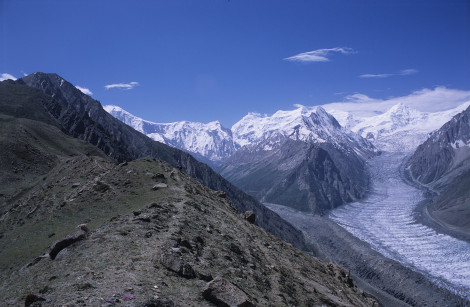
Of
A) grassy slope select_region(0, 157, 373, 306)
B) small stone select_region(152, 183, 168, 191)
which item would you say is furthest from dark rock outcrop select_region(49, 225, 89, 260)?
small stone select_region(152, 183, 168, 191)

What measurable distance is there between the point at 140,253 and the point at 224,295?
706cm

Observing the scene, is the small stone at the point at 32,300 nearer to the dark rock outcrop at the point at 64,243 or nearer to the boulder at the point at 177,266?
the boulder at the point at 177,266

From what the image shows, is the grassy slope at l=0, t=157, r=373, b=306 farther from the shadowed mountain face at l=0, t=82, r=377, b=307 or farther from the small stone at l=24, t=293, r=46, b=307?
the small stone at l=24, t=293, r=46, b=307

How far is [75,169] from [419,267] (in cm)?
20568

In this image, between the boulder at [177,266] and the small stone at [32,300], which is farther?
the boulder at [177,266]

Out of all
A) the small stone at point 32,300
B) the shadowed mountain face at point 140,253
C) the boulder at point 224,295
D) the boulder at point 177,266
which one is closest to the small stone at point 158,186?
the shadowed mountain face at point 140,253

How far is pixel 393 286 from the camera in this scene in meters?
161

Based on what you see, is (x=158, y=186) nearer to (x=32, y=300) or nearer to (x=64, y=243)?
(x=64, y=243)

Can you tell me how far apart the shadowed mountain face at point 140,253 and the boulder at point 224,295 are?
0.20ft

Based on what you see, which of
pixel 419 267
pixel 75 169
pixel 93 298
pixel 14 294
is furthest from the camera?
pixel 419 267

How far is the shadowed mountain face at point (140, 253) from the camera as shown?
17.6 m

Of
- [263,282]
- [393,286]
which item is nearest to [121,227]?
[263,282]

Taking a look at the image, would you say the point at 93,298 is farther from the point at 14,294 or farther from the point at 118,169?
the point at 118,169

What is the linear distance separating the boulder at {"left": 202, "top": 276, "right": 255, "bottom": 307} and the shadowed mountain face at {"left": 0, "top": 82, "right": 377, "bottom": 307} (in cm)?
6
